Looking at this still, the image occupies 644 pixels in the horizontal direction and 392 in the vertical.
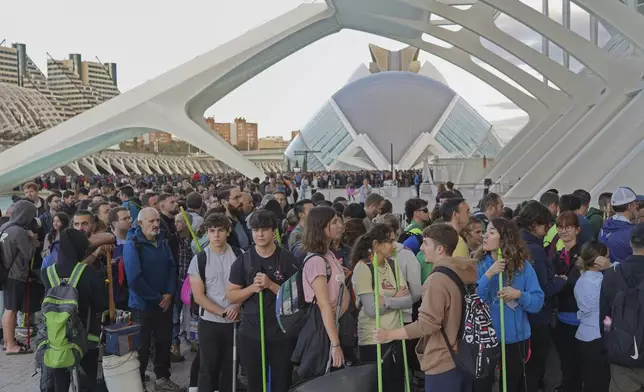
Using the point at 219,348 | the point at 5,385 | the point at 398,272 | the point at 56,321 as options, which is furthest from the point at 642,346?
the point at 5,385

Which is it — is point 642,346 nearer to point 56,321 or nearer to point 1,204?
point 56,321

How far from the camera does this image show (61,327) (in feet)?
13.7

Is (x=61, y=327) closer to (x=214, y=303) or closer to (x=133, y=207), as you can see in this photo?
(x=214, y=303)

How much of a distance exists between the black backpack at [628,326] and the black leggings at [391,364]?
130 centimetres

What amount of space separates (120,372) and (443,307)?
2.46 meters

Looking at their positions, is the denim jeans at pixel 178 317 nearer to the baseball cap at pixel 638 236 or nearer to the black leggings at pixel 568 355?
the black leggings at pixel 568 355

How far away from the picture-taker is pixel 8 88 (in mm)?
86812

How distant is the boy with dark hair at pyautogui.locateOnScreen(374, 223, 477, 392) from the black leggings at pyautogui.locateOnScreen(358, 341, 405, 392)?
389 millimetres

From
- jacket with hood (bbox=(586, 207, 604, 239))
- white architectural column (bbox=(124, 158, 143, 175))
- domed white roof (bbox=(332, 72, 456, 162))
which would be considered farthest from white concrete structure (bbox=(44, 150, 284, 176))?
jacket with hood (bbox=(586, 207, 604, 239))

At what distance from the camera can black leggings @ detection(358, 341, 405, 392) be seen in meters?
3.97

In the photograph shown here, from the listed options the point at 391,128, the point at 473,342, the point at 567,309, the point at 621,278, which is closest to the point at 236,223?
the point at 567,309

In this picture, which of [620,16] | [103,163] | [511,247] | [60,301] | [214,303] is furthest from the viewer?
[103,163]

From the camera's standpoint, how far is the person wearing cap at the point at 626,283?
3699 millimetres

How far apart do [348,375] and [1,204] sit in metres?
22.4
